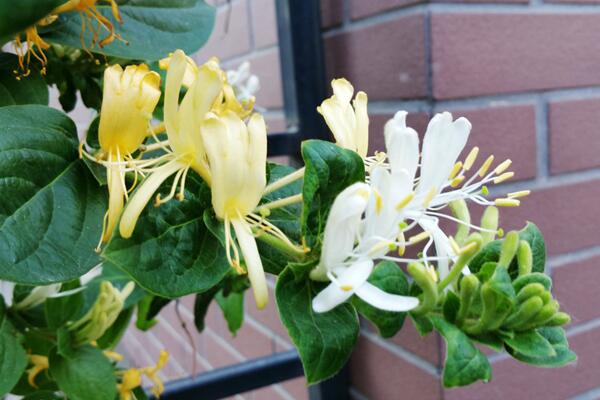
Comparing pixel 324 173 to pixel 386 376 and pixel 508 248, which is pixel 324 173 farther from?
pixel 386 376

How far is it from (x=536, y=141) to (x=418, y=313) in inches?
23.4

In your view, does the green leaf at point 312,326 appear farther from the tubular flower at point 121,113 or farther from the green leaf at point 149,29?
the green leaf at point 149,29

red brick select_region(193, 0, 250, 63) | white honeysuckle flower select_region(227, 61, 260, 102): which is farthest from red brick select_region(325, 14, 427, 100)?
red brick select_region(193, 0, 250, 63)

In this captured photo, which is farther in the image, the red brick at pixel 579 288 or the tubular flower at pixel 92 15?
the red brick at pixel 579 288

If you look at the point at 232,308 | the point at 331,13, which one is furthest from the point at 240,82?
the point at 232,308

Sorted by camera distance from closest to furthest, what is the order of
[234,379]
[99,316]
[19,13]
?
[19,13] < [99,316] < [234,379]

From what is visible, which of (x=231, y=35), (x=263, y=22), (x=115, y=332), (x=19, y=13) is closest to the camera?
(x=19, y=13)

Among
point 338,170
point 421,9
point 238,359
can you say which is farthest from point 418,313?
point 238,359

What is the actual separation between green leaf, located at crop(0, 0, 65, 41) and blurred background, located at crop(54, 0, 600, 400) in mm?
483

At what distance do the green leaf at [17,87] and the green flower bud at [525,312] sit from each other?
283 mm

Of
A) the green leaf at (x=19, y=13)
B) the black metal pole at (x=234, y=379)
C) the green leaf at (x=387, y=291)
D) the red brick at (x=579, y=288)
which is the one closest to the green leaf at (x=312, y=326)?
the green leaf at (x=387, y=291)

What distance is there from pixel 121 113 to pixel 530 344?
196mm

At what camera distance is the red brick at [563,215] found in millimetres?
786

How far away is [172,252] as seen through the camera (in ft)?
0.83
